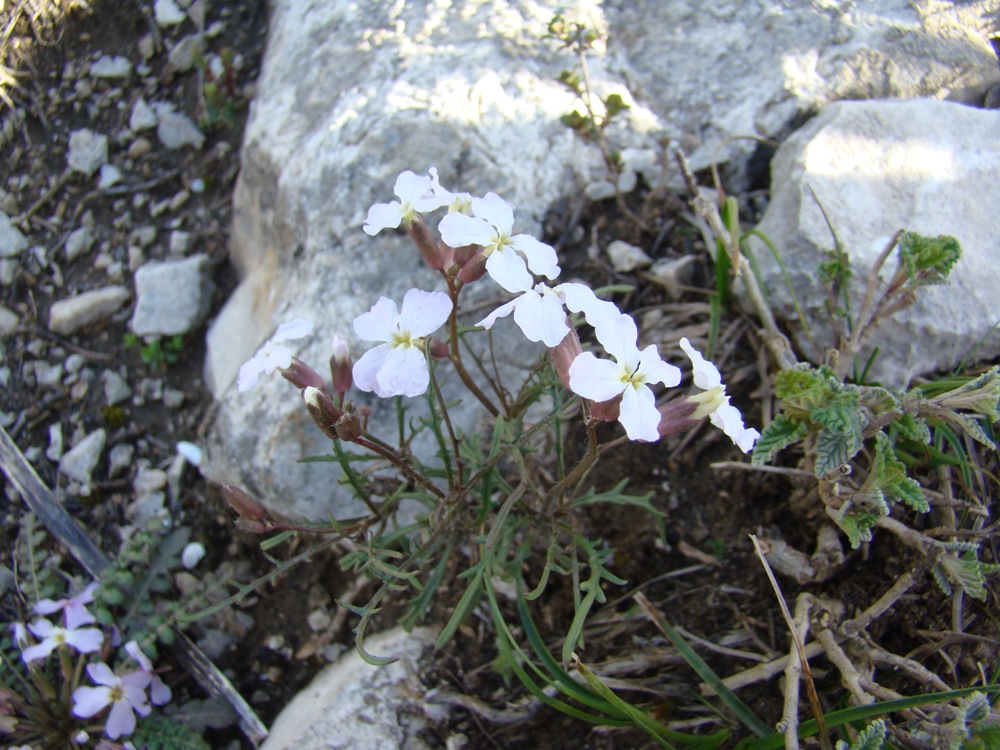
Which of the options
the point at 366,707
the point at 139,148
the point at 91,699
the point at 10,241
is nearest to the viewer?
the point at 366,707

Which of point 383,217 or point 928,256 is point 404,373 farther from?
point 928,256

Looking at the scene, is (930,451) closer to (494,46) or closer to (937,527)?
(937,527)

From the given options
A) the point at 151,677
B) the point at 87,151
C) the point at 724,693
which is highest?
the point at 87,151

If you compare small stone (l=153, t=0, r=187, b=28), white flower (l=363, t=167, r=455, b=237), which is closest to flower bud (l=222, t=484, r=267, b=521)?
white flower (l=363, t=167, r=455, b=237)

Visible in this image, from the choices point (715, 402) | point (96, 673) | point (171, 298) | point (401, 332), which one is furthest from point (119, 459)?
point (715, 402)

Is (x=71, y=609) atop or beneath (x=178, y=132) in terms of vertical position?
beneath

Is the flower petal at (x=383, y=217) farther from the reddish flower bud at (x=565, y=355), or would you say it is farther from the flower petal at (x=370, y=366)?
the reddish flower bud at (x=565, y=355)

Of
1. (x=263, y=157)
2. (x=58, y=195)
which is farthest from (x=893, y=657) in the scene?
(x=58, y=195)
